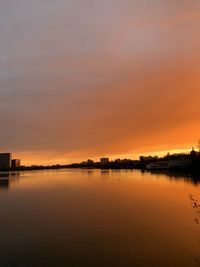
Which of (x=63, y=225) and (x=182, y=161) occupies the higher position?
(x=182, y=161)

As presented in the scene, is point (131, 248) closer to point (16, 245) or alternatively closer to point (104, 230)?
point (104, 230)

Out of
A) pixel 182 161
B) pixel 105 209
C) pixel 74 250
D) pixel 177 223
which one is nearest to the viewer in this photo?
pixel 74 250

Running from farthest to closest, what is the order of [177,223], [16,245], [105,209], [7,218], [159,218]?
[105,209] → [7,218] → [159,218] → [177,223] → [16,245]

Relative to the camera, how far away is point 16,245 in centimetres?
2228

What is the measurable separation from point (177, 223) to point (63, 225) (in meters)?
9.92

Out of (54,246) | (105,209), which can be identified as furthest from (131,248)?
(105,209)

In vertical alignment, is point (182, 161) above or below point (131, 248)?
above

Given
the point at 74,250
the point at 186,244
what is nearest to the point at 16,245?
the point at 74,250

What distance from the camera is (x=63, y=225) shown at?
28516mm

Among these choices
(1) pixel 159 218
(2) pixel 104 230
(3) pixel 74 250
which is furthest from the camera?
(1) pixel 159 218

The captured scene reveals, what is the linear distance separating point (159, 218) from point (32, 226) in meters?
11.8

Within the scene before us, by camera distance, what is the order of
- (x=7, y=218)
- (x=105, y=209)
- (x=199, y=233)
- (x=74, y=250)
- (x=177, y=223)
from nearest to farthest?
1. (x=74, y=250)
2. (x=199, y=233)
3. (x=177, y=223)
4. (x=7, y=218)
5. (x=105, y=209)

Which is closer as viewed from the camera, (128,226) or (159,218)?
(128,226)

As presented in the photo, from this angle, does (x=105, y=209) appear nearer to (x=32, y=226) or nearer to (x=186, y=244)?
(x=32, y=226)
